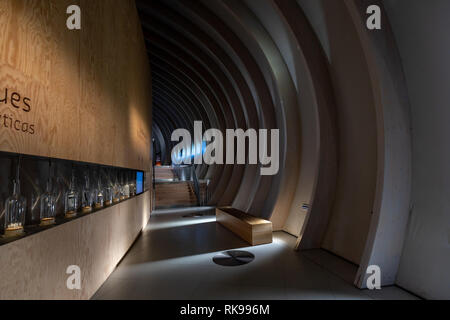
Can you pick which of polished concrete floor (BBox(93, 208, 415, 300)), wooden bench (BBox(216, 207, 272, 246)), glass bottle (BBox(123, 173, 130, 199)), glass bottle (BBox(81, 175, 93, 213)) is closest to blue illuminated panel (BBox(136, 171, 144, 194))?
glass bottle (BBox(123, 173, 130, 199))

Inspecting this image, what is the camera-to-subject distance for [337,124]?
14.6 ft

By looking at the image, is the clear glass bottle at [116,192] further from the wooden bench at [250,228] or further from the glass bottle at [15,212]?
the wooden bench at [250,228]

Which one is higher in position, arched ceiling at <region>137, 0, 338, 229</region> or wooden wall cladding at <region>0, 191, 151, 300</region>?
arched ceiling at <region>137, 0, 338, 229</region>

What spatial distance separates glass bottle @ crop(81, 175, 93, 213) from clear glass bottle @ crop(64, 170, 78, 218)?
16 centimetres

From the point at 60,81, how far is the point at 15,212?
122cm

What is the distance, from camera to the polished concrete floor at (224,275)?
283 cm

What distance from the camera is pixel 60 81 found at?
2021 millimetres

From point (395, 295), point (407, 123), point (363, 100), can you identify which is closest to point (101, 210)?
point (395, 295)

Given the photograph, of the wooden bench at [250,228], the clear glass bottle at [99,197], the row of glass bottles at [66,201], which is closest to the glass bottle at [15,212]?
the row of glass bottles at [66,201]

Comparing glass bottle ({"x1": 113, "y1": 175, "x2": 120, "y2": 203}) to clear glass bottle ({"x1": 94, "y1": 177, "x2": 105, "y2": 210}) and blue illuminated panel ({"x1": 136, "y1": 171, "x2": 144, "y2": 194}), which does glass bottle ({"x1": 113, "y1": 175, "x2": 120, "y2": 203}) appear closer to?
clear glass bottle ({"x1": 94, "y1": 177, "x2": 105, "y2": 210})

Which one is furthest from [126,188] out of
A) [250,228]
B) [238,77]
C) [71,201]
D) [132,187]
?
[238,77]

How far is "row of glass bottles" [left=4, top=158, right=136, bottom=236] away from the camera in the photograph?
5.48 ft

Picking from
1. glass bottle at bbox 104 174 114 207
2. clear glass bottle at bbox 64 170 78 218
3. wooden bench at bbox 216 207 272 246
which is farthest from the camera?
wooden bench at bbox 216 207 272 246
